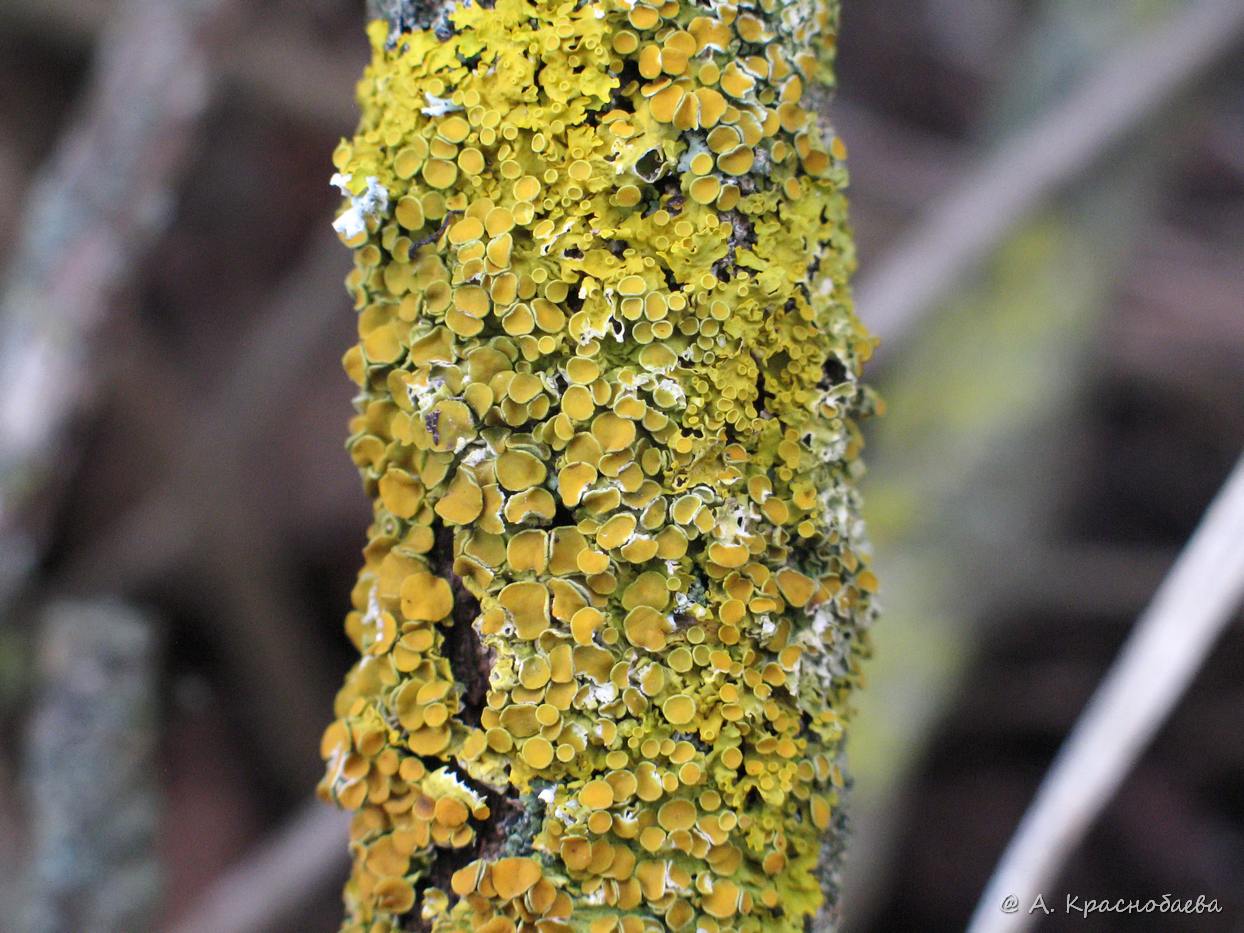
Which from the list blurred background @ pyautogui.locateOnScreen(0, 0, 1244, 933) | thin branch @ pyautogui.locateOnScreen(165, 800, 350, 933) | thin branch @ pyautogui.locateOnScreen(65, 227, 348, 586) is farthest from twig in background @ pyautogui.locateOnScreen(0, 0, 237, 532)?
thin branch @ pyautogui.locateOnScreen(65, 227, 348, 586)

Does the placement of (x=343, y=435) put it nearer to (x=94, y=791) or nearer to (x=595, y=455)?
(x=94, y=791)

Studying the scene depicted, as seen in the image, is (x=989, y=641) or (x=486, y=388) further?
(x=989, y=641)

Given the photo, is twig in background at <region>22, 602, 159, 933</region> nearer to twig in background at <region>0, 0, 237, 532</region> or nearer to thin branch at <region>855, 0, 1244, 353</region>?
twig in background at <region>0, 0, 237, 532</region>

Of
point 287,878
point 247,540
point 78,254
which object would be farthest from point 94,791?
point 247,540

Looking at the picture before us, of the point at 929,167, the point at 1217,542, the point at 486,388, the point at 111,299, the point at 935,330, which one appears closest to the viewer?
the point at 486,388

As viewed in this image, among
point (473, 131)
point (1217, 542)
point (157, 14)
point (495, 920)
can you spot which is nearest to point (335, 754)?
point (495, 920)

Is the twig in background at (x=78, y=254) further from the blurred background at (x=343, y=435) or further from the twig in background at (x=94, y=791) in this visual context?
the twig in background at (x=94, y=791)

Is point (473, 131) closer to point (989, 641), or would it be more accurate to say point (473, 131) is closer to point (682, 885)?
point (682, 885)
